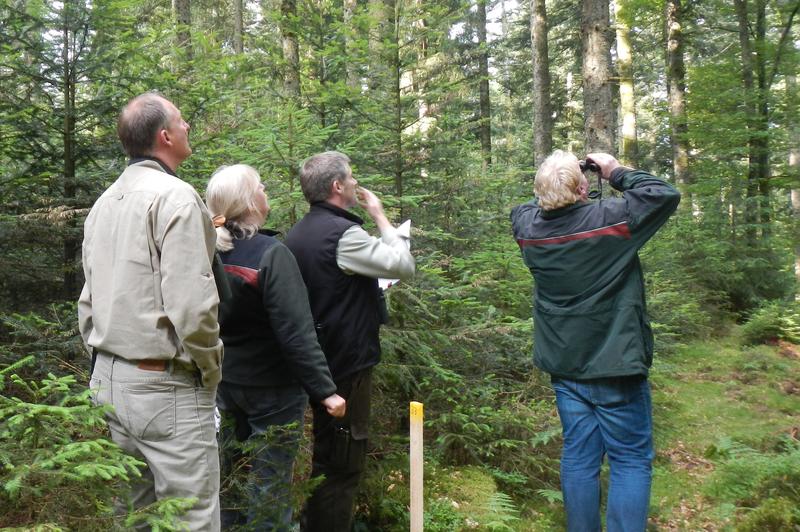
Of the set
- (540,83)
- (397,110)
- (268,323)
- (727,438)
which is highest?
(540,83)

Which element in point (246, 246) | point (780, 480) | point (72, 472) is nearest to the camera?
point (72, 472)

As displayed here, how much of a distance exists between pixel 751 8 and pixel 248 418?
46.0ft

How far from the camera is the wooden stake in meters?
2.79

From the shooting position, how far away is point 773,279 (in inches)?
543

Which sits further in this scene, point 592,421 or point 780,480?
point 780,480

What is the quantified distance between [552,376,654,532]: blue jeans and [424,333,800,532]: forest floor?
2.37 ft

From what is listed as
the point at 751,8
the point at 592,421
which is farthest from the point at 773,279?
the point at 592,421

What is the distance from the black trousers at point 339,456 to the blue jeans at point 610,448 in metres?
1.24

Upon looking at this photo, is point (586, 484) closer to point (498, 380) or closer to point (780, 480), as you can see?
point (780, 480)

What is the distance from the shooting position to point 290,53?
7.89 meters

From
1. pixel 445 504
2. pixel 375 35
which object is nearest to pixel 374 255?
pixel 445 504

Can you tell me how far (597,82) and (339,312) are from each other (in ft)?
21.8

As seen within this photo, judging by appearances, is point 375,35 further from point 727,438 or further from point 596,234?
point 727,438

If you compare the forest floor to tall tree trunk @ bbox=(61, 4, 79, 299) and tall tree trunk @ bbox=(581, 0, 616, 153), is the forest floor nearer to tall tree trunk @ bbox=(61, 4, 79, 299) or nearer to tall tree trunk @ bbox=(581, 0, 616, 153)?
tall tree trunk @ bbox=(581, 0, 616, 153)
